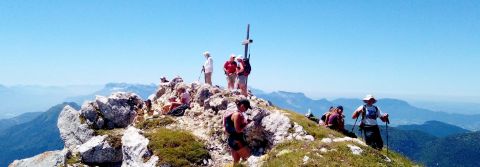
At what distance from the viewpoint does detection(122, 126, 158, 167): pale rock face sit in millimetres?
19617

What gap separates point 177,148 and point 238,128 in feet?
18.4

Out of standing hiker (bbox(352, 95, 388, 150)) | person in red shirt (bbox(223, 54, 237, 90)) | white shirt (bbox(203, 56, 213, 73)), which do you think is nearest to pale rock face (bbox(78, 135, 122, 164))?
person in red shirt (bbox(223, 54, 237, 90))

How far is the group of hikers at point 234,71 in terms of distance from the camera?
27.6m

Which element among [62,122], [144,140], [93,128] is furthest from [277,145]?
[62,122]

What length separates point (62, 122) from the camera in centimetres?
3009

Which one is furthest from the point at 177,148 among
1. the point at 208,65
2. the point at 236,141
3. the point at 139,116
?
the point at 208,65

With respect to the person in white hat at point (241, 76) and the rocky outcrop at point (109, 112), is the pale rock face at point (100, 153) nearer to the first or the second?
the rocky outcrop at point (109, 112)

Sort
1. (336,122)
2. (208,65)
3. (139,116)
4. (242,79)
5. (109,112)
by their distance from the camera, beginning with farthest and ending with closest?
(208,65), (139,116), (109,112), (242,79), (336,122)

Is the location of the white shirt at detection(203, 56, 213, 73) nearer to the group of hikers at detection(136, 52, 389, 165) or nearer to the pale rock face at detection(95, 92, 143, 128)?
the group of hikers at detection(136, 52, 389, 165)

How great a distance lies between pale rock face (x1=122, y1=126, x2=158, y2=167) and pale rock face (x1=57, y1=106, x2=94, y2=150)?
7184mm

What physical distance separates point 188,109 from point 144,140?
24.2 feet

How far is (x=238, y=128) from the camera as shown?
15.7 metres

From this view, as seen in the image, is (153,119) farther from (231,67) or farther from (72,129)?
(231,67)

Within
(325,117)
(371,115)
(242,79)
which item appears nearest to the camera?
(371,115)
